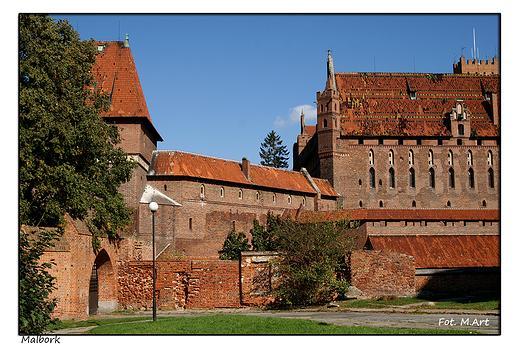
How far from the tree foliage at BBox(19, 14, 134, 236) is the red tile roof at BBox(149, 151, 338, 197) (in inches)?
818

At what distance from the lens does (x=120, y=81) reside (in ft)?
126

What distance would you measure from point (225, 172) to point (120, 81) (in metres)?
12.9

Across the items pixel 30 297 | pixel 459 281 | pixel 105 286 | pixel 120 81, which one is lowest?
pixel 459 281

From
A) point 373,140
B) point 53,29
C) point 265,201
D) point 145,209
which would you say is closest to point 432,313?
point 53,29

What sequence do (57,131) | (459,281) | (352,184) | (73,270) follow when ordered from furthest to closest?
(352,184)
(459,281)
(57,131)
(73,270)

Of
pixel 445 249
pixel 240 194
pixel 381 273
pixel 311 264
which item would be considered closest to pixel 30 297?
pixel 311 264

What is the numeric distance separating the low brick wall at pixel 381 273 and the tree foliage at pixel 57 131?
10.6 meters

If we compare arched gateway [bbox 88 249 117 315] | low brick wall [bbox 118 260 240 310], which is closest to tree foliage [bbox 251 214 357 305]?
low brick wall [bbox 118 260 240 310]

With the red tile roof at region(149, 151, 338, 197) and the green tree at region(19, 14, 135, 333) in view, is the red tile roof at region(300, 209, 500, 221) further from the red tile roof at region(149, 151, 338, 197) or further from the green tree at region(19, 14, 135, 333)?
the green tree at region(19, 14, 135, 333)

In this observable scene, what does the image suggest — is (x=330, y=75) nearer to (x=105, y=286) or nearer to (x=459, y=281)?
(x=459, y=281)

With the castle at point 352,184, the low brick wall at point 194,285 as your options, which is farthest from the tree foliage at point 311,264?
the castle at point 352,184

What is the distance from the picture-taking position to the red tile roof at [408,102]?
5803cm
